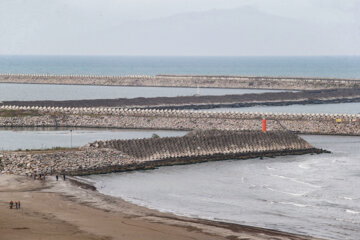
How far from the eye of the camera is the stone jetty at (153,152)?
54.3 meters

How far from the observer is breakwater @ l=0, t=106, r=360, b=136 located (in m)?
82.0

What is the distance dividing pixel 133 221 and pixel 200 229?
146 inches

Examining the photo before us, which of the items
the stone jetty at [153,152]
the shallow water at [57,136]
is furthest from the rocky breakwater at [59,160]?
the shallow water at [57,136]

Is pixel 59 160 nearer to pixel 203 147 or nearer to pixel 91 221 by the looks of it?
pixel 203 147

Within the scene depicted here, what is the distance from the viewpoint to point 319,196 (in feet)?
161

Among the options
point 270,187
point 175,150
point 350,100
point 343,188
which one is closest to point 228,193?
point 270,187

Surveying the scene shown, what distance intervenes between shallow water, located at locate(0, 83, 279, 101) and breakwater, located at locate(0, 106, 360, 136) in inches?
1457

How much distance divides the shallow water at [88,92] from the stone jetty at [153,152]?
63.0 m

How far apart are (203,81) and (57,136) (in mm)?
94323

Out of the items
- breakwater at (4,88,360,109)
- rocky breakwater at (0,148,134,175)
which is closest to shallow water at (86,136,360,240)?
rocky breakwater at (0,148,134,175)

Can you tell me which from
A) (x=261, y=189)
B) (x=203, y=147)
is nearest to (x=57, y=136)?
(x=203, y=147)

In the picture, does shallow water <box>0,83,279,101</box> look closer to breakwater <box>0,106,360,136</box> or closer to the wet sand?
breakwater <box>0,106,360,136</box>

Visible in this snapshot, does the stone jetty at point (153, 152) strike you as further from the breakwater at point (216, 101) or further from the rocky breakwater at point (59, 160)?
the breakwater at point (216, 101)

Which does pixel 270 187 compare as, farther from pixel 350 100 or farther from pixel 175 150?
pixel 350 100
